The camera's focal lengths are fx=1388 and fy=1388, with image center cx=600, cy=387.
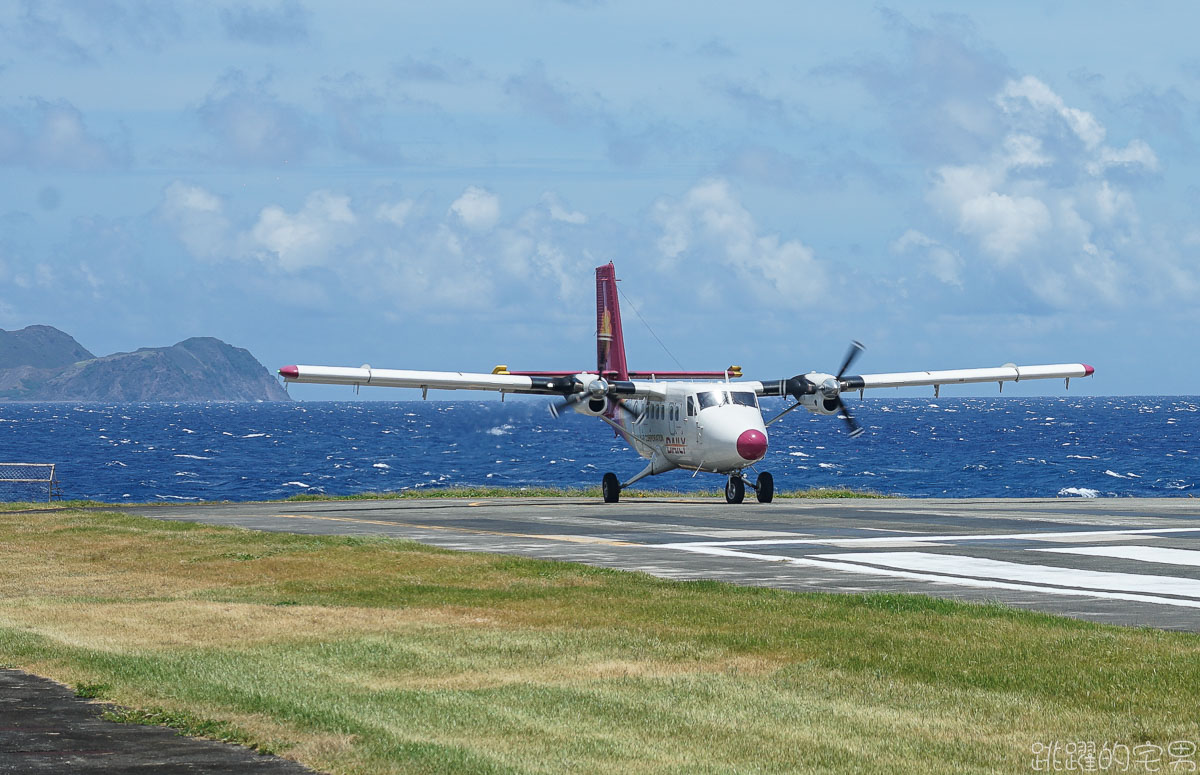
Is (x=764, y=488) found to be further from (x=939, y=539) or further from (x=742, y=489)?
(x=939, y=539)

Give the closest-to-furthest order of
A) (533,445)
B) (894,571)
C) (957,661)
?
1. (957,661)
2. (894,571)
3. (533,445)

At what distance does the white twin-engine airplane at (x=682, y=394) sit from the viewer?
3838 cm

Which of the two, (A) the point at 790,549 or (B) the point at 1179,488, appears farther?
(B) the point at 1179,488

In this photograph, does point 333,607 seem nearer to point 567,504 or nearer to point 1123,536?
point 1123,536

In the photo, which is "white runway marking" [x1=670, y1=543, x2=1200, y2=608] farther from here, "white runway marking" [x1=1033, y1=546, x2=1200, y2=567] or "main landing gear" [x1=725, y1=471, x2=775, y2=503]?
"main landing gear" [x1=725, y1=471, x2=775, y2=503]

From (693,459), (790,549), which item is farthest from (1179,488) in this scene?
(790,549)

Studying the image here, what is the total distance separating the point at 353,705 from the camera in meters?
10.0

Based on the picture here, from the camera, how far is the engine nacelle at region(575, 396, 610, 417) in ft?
135

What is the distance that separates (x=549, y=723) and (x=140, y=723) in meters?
2.80

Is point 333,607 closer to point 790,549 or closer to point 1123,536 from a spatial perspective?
point 790,549

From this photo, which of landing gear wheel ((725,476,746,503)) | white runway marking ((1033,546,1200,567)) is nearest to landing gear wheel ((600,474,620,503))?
landing gear wheel ((725,476,746,503))

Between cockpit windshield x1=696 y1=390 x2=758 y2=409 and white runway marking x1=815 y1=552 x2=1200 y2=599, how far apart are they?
56.2 ft

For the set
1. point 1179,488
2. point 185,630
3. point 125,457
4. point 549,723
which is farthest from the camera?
point 125,457

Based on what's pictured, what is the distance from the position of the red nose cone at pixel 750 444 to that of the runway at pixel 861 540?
153 cm
